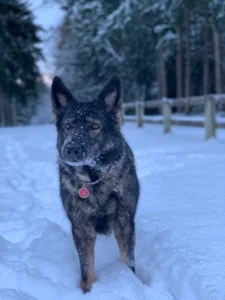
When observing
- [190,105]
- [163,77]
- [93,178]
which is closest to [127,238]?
[93,178]

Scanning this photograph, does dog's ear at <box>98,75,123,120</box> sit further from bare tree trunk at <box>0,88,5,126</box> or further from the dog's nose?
bare tree trunk at <box>0,88,5,126</box>

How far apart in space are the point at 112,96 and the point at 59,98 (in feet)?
1.66

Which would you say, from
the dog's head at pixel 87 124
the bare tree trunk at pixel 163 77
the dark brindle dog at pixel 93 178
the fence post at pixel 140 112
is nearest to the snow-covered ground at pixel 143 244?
the dark brindle dog at pixel 93 178

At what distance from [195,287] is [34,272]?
133 centimetres

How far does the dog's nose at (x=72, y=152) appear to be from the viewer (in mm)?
2844

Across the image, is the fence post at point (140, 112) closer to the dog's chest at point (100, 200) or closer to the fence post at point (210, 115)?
the fence post at point (210, 115)

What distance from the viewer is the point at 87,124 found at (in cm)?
311

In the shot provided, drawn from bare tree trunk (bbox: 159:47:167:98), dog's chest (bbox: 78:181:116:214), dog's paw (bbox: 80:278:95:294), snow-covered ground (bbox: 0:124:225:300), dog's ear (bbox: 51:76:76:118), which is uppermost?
bare tree trunk (bbox: 159:47:167:98)

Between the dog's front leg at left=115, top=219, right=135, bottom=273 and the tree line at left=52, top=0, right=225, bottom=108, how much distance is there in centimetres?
1662

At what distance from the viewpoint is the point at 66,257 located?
3385mm

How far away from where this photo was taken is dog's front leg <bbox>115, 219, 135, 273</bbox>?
3018 millimetres

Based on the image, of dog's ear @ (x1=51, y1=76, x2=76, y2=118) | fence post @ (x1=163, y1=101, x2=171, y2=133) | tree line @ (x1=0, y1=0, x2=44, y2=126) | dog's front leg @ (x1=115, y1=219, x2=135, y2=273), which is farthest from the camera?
tree line @ (x1=0, y1=0, x2=44, y2=126)

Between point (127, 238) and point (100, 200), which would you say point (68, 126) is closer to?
point (100, 200)

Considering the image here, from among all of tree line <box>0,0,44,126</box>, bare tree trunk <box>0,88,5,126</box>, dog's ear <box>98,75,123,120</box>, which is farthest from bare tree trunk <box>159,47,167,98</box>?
dog's ear <box>98,75,123,120</box>
